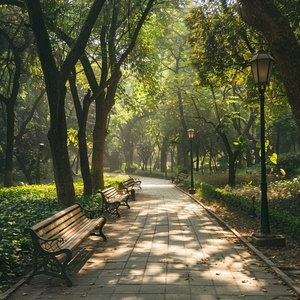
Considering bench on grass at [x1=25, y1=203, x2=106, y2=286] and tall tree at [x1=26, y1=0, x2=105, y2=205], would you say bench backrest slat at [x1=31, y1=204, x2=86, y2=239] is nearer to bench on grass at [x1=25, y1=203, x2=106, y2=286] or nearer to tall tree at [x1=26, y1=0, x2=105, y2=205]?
bench on grass at [x1=25, y1=203, x2=106, y2=286]

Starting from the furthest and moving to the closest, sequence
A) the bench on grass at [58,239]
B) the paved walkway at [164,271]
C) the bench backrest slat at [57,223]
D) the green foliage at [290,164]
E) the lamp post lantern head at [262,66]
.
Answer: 1. the green foliage at [290,164]
2. the lamp post lantern head at [262,66]
3. the bench backrest slat at [57,223]
4. the bench on grass at [58,239]
5. the paved walkway at [164,271]

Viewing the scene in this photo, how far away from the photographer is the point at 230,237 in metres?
9.46

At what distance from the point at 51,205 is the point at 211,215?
5503mm

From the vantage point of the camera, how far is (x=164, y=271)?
20.8 feet

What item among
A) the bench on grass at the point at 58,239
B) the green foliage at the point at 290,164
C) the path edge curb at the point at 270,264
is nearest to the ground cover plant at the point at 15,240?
the bench on grass at the point at 58,239

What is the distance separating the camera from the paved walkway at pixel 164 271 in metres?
5.30

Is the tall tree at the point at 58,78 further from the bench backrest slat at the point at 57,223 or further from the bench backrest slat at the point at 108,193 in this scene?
the bench backrest slat at the point at 57,223

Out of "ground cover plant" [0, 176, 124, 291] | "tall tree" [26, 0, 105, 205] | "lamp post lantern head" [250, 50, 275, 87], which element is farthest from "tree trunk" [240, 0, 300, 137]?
"ground cover plant" [0, 176, 124, 291]

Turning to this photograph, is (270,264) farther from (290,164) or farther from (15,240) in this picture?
(290,164)

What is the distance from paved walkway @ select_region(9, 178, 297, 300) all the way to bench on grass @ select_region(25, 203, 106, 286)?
0.24 m

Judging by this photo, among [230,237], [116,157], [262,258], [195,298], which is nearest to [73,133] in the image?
[230,237]

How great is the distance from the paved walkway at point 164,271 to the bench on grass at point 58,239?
0.24 m

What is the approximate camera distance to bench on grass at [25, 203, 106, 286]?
5.73m

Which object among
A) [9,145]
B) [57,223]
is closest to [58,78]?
[57,223]
